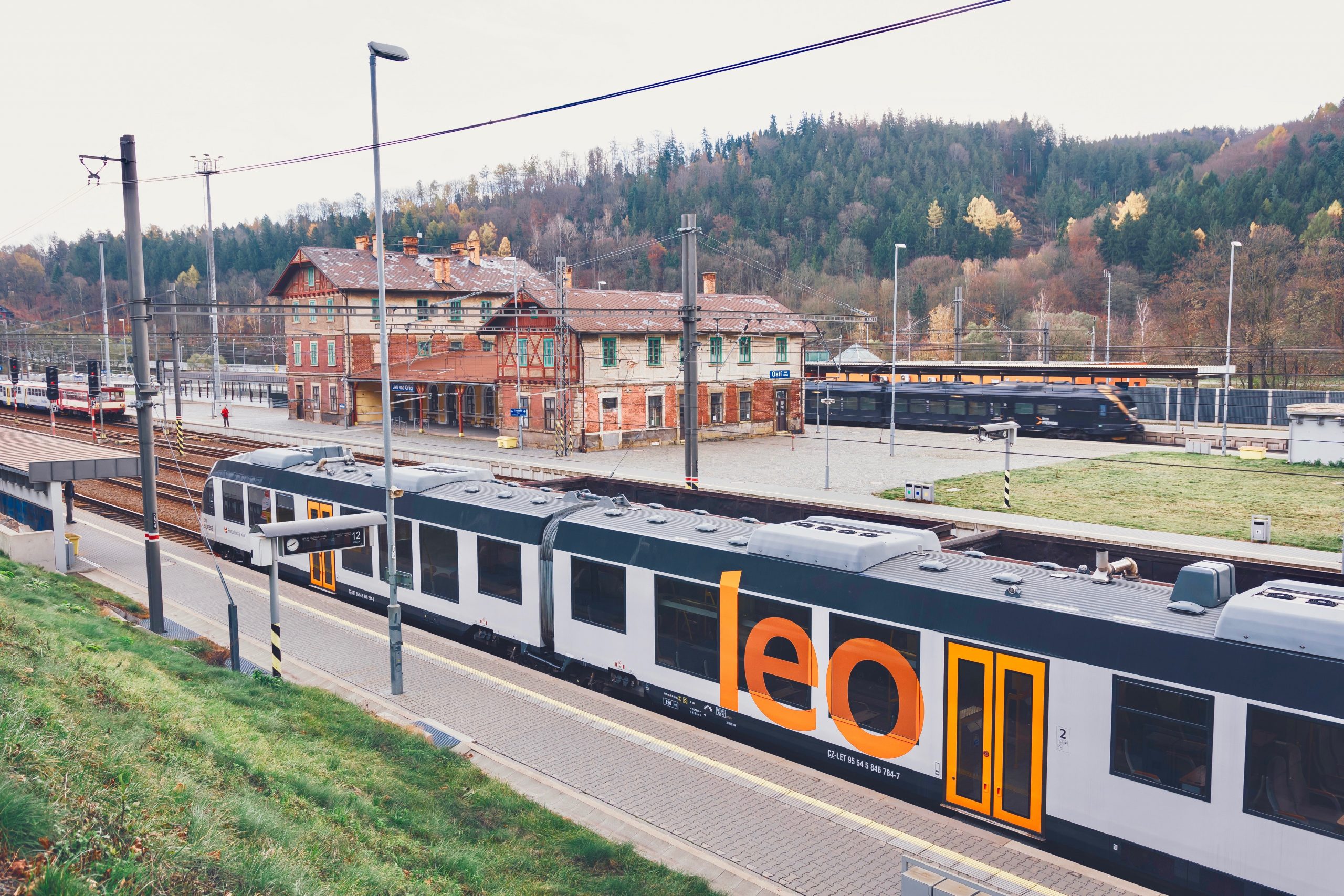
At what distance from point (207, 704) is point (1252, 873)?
977cm

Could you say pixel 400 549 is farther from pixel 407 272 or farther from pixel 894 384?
pixel 407 272

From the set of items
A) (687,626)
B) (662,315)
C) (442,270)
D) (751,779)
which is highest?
(442,270)

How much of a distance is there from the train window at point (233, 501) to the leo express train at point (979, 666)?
8.71 metres

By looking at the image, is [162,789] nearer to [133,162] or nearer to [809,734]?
[809,734]

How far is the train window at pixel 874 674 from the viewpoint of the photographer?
9.30 metres

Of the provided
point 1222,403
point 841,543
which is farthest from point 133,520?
point 1222,403

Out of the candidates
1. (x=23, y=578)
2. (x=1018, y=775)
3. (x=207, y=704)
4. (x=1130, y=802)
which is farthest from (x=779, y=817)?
(x=23, y=578)

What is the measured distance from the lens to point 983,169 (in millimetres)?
129375

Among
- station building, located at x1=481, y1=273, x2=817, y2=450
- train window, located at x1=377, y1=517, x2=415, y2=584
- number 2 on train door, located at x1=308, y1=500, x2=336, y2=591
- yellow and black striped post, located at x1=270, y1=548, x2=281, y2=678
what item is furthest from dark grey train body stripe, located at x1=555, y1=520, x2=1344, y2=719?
station building, located at x1=481, y1=273, x2=817, y2=450

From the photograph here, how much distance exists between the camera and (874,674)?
959cm

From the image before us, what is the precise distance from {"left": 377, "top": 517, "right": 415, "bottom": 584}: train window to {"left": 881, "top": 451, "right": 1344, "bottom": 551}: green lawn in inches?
704

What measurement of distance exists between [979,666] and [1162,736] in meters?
1.60

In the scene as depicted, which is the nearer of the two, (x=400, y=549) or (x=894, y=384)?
(x=400, y=549)

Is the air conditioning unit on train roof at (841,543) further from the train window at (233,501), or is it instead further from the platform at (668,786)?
the train window at (233,501)
